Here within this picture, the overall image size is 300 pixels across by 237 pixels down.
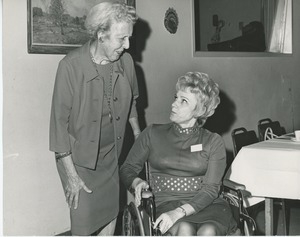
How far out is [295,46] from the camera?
5953 mm

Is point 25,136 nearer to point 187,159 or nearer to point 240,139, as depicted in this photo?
point 187,159

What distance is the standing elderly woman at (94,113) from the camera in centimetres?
222

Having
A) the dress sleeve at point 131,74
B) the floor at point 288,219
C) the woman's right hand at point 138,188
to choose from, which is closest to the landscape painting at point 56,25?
the dress sleeve at point 131,74

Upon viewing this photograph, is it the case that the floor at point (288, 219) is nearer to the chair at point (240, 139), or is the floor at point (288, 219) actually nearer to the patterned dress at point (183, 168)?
the chair at point (240, 139)

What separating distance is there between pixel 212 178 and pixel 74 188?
719 mm

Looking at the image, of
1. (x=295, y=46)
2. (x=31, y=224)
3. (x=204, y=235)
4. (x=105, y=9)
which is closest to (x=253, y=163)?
(x=204, y=235)

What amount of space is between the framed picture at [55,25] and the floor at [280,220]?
56.3 inches

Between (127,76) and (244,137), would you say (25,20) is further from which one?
(244,137)

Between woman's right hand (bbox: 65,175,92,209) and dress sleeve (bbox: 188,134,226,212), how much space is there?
0.58 meters

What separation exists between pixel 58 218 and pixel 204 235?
156 centimetres

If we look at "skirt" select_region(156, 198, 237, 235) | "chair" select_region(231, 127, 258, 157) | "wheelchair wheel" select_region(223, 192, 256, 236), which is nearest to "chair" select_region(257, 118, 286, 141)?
"chair" select_region(231, 127, 258, 157)

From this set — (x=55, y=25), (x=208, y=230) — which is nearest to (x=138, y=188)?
(x=208, y=230)

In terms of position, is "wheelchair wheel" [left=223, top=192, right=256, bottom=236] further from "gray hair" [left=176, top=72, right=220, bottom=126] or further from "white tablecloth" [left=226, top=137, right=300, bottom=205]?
"gray hair" [left=176, top=72, right=220, bottom=126]

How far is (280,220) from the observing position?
3.76 metres
